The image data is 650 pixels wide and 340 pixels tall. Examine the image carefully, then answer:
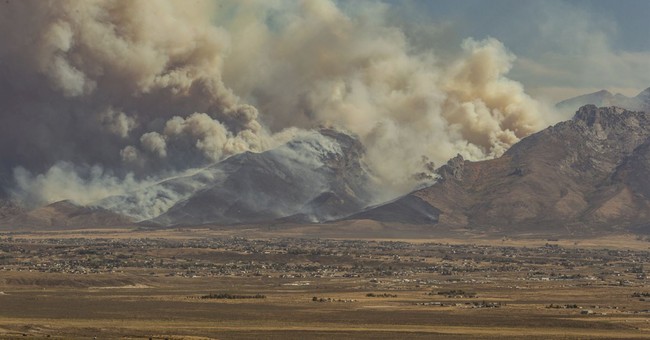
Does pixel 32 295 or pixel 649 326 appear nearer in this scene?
pixel 649 326

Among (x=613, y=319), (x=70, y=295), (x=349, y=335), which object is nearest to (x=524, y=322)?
(x=613, y=319)

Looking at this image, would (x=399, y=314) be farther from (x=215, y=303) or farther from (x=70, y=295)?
(x=70, y=295)

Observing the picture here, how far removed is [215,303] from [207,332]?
118 feet

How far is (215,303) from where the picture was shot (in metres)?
A: 167

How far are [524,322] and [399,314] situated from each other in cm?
1669

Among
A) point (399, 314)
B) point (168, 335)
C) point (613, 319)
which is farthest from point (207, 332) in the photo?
point (613, 319)

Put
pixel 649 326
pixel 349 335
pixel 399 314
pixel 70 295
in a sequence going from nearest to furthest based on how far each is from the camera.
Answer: pixel 349 335 → pixel 649 326 → pixel 399 314 → pixel 70 295

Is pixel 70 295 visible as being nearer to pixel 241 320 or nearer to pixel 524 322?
pixel 241 320

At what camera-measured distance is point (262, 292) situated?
189 m

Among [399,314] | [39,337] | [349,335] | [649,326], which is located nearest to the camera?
[39,337]

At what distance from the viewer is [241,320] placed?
14525 centimetres

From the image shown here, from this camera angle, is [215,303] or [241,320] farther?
[215,303]

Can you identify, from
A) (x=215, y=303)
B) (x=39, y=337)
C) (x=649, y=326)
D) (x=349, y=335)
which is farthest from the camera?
(x=215, y=303)

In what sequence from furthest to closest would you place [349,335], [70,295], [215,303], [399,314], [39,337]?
1. [70,295]
2. [215,303]
3. [399,314]
4. [349,335]
5. [39,337]
